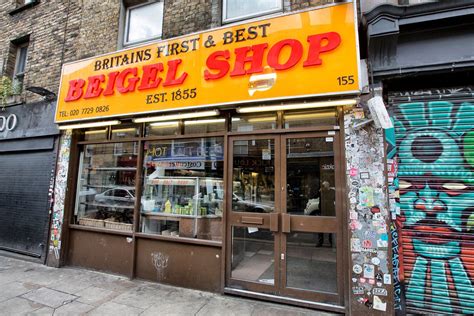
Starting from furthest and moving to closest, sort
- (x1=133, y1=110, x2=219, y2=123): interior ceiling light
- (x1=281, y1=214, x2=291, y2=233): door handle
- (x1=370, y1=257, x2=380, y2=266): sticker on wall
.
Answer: (x1=133, y1=110, x2=219, y2=123): interior ceiling light → (x1=281, y1=214, x2=291, y2=233): door handle → (x1=370, y1=257, x2=380, y2=266): sticker on wall

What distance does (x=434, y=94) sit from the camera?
380 cm

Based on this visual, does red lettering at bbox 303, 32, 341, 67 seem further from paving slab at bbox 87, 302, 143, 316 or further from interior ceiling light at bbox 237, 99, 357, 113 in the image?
paving slab at bbox 87, 302, 143, 316

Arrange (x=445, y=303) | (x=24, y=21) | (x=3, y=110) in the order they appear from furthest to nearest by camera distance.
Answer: (x=24, y=21), (x=3, y=110), (x=445, y=303)

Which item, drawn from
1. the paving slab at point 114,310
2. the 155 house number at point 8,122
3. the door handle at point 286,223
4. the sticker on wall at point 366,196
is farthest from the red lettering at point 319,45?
the 155 house number at point 8,122

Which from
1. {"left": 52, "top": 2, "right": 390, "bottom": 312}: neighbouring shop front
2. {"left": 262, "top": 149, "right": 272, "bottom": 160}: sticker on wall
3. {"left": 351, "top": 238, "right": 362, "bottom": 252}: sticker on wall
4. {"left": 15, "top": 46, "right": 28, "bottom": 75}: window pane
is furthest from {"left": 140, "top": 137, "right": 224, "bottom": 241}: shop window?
{"left": 15, "top": 46, "right": 28, "bottom": 75}: window pane

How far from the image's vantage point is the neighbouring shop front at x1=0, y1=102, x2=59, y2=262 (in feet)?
20.2

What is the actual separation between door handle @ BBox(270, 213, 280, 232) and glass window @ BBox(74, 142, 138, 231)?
307cm

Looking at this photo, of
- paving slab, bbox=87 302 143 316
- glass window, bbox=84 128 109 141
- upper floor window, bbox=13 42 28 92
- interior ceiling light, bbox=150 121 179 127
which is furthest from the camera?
upper floor window, bbox=13 42 28 92

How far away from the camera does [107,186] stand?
6.06m

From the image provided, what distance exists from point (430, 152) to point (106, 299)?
219 inches

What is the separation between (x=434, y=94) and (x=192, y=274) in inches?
193

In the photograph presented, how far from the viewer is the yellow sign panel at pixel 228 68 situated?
3791 millimetres

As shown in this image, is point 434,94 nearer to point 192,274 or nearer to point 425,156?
point 425,156

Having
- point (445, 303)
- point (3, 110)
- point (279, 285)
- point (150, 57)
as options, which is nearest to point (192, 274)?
point (279, 285)
